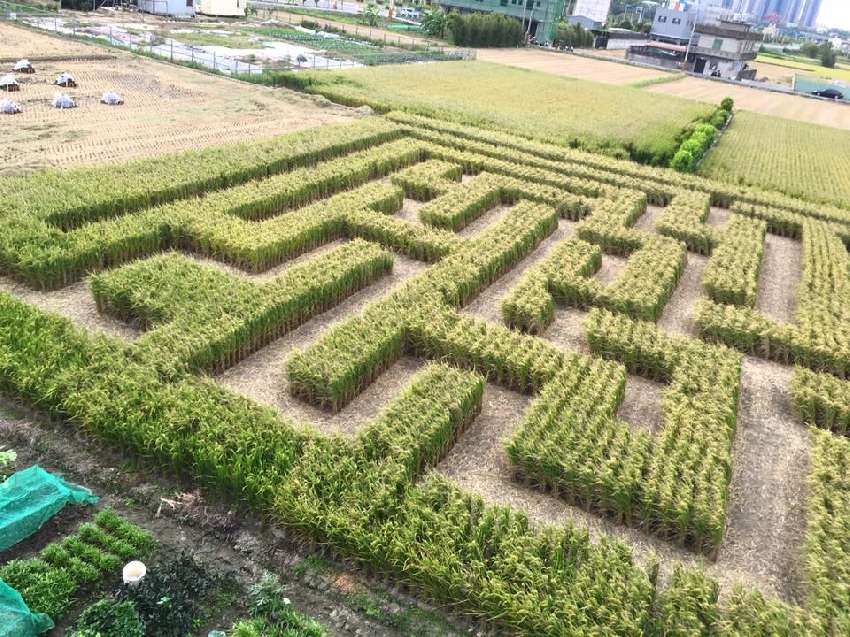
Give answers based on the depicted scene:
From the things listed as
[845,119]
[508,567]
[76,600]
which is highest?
[845,119]

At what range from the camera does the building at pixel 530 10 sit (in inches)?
3575

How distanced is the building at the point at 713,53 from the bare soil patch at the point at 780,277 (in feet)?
238

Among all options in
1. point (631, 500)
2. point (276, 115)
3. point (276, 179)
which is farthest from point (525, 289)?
point (276, 115)

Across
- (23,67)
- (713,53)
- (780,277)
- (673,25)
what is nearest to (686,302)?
(780,277)

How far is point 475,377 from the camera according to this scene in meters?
12.2

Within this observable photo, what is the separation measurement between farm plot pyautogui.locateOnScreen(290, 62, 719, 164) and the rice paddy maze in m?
13.5

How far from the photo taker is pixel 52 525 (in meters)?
8.87

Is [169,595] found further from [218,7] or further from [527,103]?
[218,7]

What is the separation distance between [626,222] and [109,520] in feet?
61.0

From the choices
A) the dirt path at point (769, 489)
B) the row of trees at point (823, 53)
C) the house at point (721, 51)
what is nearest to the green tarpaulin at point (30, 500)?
the dirt path at point (769, 489)

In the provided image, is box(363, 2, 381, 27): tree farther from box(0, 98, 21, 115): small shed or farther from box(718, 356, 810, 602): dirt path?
box(718, 356, 810, 602): dirt path

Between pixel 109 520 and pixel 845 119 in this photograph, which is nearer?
pixel 109 520

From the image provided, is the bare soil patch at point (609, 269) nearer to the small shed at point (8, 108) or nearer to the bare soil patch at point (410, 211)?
the bare soil patch at point (410, 211)

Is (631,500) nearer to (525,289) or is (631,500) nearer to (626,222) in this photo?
(525,289)
